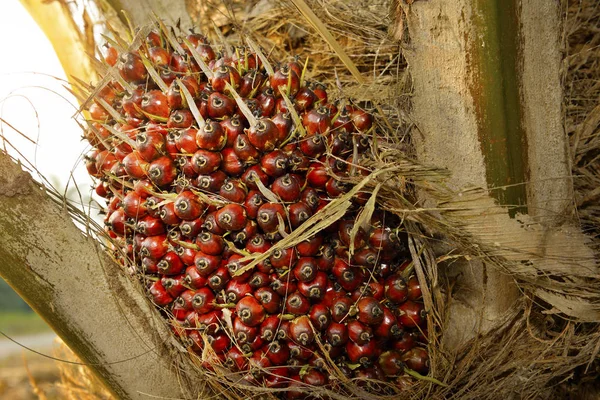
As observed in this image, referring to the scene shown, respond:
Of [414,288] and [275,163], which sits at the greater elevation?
[275,163]

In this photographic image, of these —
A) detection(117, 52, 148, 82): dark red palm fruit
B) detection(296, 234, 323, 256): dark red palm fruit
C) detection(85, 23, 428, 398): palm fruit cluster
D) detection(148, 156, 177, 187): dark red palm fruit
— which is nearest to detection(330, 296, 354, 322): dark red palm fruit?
detection(85, 23, 428, 398): palm fruit cluster

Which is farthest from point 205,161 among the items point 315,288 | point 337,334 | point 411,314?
point 411,314

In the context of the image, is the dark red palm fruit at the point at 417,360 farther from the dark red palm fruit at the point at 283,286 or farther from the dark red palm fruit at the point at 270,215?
the dark red palm fruit at the point at 270,215

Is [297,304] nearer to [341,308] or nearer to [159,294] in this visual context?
[341,308]

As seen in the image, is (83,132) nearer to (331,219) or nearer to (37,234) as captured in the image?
(37,234)

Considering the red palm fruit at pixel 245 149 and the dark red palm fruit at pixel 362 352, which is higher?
the red palm fruit at pixel 245 149

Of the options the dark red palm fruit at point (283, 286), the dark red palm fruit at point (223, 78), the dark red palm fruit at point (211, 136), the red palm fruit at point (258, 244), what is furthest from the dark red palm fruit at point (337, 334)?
the dark red palm fruit at point (223, 78)
